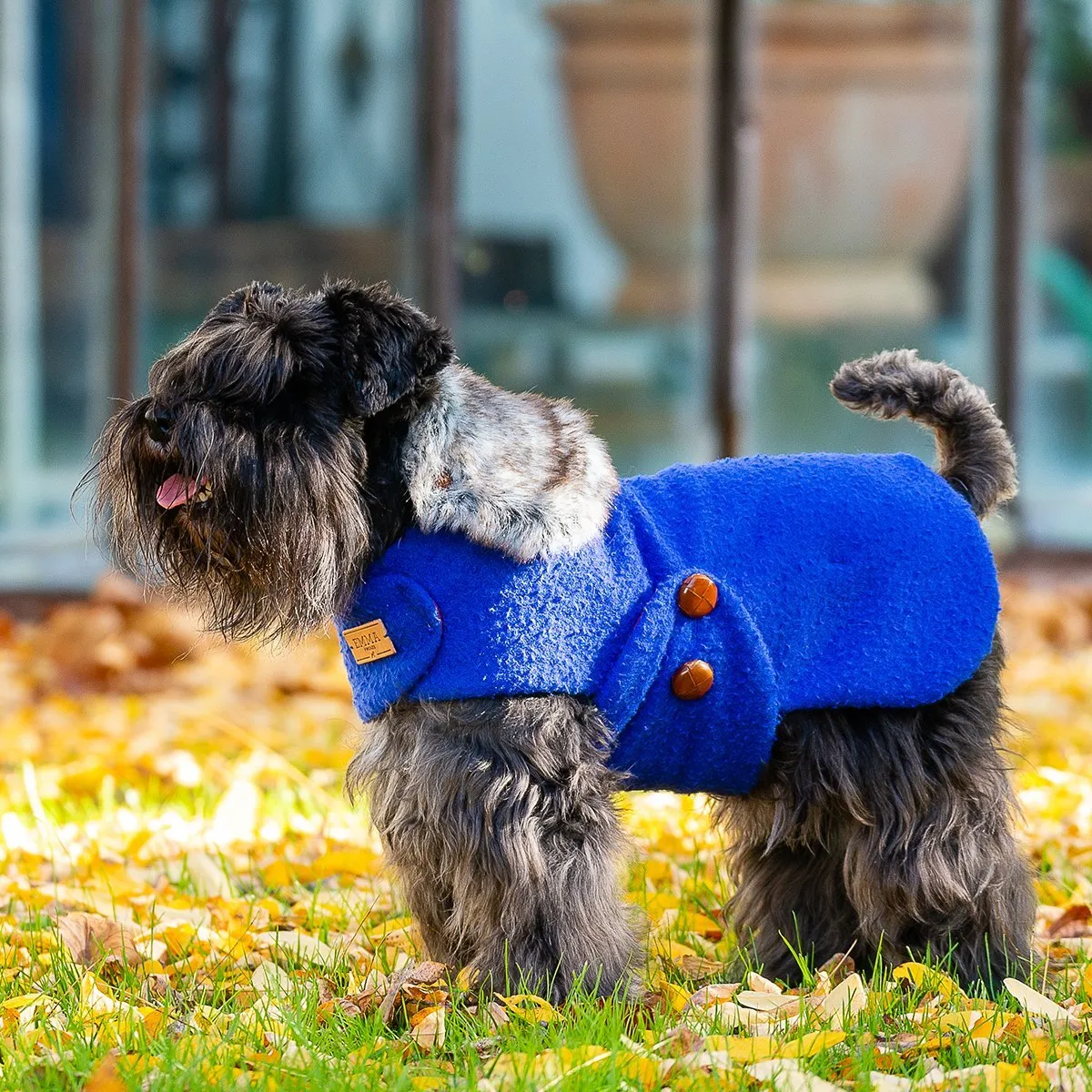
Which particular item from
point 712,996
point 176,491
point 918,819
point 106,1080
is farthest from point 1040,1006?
point 176,491

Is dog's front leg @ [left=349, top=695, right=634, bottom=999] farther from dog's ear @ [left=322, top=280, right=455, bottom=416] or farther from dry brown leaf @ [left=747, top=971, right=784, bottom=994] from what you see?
dog's ear @ [left=322, top=280, right=455, bottom=416]

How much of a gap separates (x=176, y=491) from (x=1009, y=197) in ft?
20.2

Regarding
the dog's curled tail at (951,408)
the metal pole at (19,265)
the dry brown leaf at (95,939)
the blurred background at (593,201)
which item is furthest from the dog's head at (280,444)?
the metal pole at (19,265)

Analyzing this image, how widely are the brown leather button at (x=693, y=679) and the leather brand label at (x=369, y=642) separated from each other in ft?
1.69

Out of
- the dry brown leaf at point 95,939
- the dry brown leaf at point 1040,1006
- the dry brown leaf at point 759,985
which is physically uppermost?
the dry brown leaf at point 1040,1006

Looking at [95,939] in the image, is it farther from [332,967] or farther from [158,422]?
[158,422]

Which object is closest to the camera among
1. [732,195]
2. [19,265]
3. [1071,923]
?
[1071,923]

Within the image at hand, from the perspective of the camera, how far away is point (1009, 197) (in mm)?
7793

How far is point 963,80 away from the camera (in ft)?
26.7

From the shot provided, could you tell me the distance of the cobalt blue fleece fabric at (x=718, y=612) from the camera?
8.84 feet

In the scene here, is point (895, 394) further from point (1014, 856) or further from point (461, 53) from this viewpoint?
point (461, 53)

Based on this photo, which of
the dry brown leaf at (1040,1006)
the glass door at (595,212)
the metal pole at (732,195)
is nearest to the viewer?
the dry brown leaf at (1040,1006)

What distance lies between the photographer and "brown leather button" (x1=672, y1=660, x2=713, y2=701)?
2.77m

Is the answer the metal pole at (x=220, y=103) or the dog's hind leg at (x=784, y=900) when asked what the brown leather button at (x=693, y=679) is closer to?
the dog's hind leg at (x=784, y=900)
